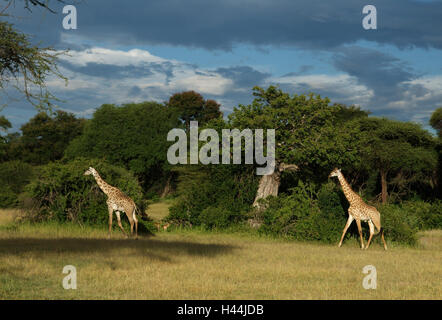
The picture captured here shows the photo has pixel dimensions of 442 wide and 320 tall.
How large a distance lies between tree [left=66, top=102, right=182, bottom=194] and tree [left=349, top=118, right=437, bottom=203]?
2242cm

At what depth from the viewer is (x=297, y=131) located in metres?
22.5

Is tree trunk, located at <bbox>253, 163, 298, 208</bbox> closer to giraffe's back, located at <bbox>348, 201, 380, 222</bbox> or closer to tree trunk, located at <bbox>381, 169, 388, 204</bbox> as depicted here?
giraffe's back, located at <bbox>348, 201, 380, 222</bbox>

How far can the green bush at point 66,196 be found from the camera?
21.9 meters

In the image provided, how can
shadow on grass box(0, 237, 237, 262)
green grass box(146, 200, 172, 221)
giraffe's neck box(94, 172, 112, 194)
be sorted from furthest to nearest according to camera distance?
green grass box(146, 200, 172, 221) → giraffe's neck box(94, 172, 112, 194) → shadow on grass box(0, 237, 237, 262)

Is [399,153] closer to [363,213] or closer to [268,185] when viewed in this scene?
[268,185]

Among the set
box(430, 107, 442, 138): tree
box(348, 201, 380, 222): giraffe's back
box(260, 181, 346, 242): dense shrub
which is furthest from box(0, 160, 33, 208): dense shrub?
box(430, 107, 442, 138): tree

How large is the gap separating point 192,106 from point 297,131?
4994 cm

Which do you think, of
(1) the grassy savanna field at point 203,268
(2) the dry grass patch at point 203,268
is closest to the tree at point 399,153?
(1) the grassy savanna field at point 203,268

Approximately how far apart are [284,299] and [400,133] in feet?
103

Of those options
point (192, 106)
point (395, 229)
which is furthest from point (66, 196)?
point (192, 106)

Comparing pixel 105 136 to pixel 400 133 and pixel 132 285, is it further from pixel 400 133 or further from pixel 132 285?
pixel 132 285

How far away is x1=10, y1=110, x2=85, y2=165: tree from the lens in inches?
2534

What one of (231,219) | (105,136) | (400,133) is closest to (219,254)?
(231,219)

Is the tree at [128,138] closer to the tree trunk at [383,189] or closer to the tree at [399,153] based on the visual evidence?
the tree at [399,153]
